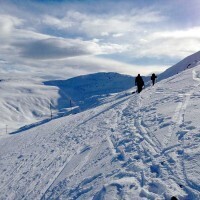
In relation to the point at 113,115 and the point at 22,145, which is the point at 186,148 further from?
the point at 22,145

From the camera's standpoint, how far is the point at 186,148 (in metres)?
13.7

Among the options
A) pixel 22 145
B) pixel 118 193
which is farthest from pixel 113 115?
pixel 118 193

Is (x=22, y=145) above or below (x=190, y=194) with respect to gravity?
below

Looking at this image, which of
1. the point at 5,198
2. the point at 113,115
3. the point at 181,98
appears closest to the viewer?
the point at 5,198

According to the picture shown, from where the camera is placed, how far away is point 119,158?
50.5ft

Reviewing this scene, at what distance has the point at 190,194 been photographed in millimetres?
10422

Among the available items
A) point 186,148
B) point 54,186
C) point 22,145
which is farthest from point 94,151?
point 22,145

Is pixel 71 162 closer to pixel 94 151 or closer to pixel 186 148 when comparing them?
pixel 94 151

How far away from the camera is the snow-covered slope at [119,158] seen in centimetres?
1190

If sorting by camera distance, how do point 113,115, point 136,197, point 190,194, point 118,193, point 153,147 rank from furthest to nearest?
point 113,115 → point 153,147 → point 118,193 → point 136,197 → point 190,194

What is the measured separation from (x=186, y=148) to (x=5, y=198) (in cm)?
931

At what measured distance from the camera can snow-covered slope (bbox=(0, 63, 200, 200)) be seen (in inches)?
469

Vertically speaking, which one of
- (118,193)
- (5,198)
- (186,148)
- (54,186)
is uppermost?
(186,148)

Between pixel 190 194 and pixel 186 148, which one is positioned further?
pixel 186 148
